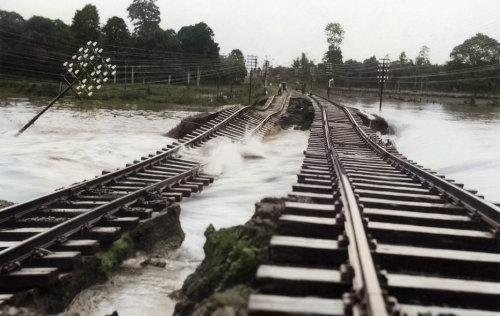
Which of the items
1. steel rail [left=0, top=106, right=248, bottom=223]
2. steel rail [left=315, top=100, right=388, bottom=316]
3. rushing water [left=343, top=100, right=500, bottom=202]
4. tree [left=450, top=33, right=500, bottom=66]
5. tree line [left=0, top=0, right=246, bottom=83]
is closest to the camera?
steel rail [left=315, top=100, right=388, bottom=316]

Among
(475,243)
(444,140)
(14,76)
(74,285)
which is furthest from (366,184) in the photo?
(14,76)

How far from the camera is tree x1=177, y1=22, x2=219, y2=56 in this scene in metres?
74.6

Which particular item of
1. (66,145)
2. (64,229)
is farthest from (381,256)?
(66,145)

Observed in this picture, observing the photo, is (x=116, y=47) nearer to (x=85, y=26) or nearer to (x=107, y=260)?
(x=85, y=26)

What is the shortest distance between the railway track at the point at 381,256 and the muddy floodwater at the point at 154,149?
1.43 metres

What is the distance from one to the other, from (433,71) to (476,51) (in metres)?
8.25

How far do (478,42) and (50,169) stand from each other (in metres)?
95.4

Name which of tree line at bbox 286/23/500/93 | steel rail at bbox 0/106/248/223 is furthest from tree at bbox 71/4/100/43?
steel rail at bbox 0/106/248/223

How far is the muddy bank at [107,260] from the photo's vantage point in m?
3.85

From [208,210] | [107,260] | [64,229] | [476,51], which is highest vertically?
[476,51]

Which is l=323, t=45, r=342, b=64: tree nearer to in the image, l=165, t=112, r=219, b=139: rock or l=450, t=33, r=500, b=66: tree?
l=450, t=33, r=500, b=66: tree

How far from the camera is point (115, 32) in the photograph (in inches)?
2559

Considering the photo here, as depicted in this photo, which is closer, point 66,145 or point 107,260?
point 107,260

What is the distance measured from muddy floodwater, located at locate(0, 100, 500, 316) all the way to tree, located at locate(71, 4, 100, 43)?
131 ft
